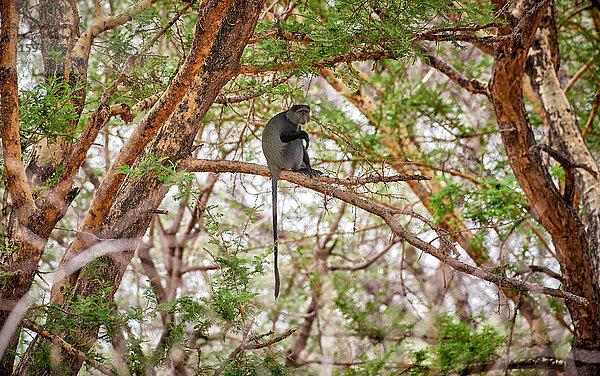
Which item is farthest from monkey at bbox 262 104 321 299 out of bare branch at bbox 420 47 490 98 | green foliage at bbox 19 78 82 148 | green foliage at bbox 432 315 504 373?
green foliage at bbox 432 315 504 373

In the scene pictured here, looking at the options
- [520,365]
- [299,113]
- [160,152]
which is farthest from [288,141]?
[520,365]

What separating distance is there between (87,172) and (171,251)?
155 centimetres

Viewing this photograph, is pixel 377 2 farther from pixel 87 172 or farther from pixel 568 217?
pixel 87 172

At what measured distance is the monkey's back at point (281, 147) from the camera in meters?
4.08

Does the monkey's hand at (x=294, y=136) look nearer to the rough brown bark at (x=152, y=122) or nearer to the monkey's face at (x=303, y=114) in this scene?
the monkey's face at (x=303, y=114)

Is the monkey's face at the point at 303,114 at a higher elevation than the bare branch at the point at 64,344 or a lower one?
higher

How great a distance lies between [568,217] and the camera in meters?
→ 4.82

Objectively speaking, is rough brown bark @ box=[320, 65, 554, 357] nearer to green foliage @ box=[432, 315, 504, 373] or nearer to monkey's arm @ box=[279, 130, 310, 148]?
green foliage @ box=[432, 315, 504, 373]

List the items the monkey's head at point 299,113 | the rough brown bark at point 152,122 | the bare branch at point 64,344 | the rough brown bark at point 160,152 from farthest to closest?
the monkey's head at point 299,113 < the rough brown bark at point 160,152 < the rough brown bark at point 152,122 < the bare branch at point 64,344

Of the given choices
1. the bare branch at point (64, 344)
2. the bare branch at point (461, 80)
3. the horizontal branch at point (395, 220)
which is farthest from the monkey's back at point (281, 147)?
the bare branch at point (64, 344)

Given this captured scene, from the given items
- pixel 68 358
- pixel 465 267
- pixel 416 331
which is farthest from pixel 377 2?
pixel 416 331

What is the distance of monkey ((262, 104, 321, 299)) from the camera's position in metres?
4.10

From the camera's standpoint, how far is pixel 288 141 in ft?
13.8

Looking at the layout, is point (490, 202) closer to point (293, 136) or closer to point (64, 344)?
point (293, 136)
